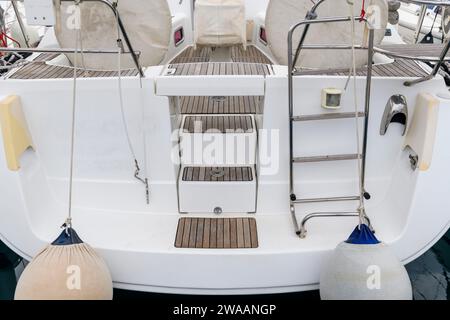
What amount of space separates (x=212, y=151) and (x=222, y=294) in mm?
865

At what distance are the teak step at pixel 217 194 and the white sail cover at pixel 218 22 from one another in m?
1.73

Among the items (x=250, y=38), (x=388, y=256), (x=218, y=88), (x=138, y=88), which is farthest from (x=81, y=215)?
(x=250, y=38)

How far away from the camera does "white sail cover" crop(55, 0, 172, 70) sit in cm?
241

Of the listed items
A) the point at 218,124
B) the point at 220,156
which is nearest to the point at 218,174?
the point at 220,156

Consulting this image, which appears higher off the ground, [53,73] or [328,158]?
[53,73]

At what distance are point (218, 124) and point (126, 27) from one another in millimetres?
914

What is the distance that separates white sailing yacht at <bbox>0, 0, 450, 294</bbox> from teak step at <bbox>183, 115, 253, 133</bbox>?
18 cm

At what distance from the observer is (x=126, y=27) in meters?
2.45

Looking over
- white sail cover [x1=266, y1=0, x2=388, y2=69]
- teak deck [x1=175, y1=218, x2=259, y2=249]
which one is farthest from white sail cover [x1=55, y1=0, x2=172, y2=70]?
teak deck [x1=175, y1=218, x2=259, y2=249]

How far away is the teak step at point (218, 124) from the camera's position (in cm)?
287

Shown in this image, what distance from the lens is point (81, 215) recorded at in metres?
2.48

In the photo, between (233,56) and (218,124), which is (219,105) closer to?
(218,124)

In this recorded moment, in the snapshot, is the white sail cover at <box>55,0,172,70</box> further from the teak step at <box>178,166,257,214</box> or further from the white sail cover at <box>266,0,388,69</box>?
the teak step at <box>178,166,257,214</box>
